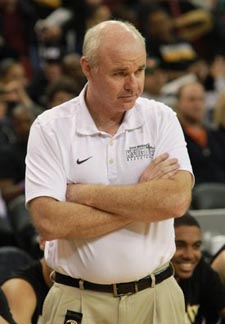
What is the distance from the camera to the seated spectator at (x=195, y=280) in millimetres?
Answer: 4188

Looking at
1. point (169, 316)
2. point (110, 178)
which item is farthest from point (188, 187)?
point (169, 316)

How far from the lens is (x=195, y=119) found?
7.52 m

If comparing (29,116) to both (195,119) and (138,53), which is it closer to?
(195,119)

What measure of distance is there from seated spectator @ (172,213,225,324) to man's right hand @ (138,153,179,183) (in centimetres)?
104

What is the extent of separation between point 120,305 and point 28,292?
33.0 inches

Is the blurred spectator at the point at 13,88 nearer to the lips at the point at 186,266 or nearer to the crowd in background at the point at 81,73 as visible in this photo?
the crowd in background at the point at 81,73

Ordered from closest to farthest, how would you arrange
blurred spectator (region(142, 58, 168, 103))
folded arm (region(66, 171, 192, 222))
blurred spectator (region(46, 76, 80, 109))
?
1. folded arm (region(66, 171, 192, 222))
2. blurred spectator (region(46, 76, 80, 109))
3. blurred spectator (region(142, 58, 168, 103))

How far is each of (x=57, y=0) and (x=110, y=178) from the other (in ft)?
26.6

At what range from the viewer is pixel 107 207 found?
317 centimetres

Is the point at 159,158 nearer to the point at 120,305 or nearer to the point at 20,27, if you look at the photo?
the point at 120,305

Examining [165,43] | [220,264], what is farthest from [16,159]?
[165,43]

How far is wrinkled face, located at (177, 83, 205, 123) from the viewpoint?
749 cm

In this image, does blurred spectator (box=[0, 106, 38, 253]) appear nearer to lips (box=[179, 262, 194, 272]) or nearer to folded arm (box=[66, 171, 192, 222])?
lips (box=[179, 262, 194, 272])

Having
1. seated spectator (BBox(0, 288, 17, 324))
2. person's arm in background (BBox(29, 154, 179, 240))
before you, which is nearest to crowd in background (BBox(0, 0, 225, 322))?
seated spectator (BBox(0, 288, 17, 324))
